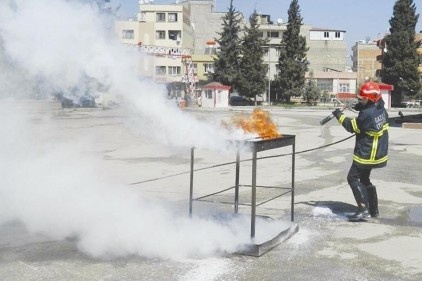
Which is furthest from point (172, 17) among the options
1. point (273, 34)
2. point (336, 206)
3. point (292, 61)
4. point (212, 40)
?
point (336, 206)

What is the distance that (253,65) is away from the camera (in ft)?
195

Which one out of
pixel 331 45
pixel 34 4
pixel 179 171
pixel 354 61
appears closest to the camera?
pixel 34 4

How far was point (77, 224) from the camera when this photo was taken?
20.7ft

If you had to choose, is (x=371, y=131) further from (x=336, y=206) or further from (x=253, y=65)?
(x=253, y=65)

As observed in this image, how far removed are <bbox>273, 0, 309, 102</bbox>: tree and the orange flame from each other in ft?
180

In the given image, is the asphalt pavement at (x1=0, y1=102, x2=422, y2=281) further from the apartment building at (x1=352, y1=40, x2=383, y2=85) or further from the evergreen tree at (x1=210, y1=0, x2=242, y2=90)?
the apartment building at (x1=352, y1=40, x2=383, y2=85)

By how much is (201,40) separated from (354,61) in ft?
95.4

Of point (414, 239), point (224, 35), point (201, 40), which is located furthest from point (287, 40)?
point (414, 239)

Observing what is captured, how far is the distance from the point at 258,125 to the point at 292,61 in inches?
2188

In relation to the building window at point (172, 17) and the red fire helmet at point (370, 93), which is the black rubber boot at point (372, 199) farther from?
the building window at point (172, 17)

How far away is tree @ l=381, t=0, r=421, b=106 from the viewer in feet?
190

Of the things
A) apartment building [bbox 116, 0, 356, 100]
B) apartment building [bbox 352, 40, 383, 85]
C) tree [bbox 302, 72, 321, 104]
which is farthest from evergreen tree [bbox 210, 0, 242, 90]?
apartment building [bbox 352, 40, 383, 85]

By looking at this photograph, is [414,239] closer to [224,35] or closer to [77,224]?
[77,224]

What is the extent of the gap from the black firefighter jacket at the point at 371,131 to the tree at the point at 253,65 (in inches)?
2081
